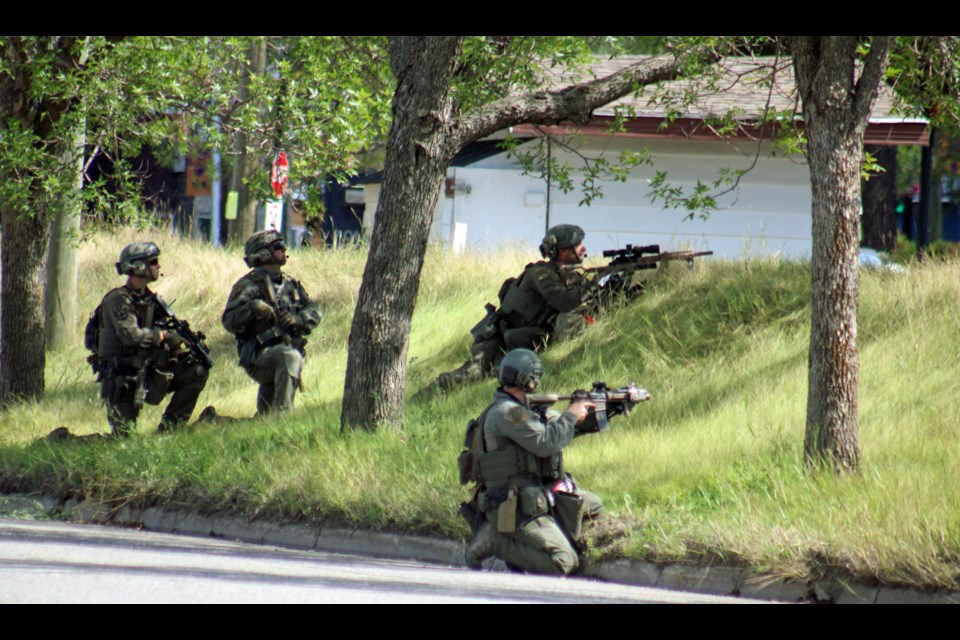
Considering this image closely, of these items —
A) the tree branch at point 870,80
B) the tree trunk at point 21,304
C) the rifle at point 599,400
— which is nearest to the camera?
the tree branch at point 870,80

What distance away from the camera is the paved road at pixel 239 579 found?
6.11m

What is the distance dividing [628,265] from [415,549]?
5102 mm

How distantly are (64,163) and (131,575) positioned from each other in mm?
7388

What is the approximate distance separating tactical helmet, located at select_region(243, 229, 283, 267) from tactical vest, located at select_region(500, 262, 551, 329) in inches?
90.3

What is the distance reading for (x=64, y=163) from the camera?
43.3 ft

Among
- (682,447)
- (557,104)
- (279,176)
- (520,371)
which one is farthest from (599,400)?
(279,176)

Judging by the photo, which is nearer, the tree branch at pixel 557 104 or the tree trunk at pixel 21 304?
the tree branch at pixel 557 104

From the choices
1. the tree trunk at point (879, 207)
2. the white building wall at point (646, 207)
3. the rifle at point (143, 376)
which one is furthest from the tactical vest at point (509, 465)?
the tree trunk at point (879, 207)

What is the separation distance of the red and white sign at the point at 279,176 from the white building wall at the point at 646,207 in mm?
3851

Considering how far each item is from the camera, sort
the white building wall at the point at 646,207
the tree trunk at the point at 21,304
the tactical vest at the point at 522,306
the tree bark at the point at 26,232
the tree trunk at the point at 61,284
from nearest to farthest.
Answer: the tactical vest at the point at 522,306
the tree bark at the point at 26,232
the tree trunk at the point at 21,304
the tree trunk at the point at 61,284
the white building wall at the point at 646,207

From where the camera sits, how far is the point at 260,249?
1183 centimetres

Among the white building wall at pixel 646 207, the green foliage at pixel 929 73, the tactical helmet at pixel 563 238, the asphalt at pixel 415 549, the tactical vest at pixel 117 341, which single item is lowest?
the asphalt at pixel 415 549

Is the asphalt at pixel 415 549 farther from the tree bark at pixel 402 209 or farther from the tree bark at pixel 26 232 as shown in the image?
the tree bark at pixel 26 232

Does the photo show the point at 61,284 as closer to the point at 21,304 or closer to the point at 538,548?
the point at 21,304
